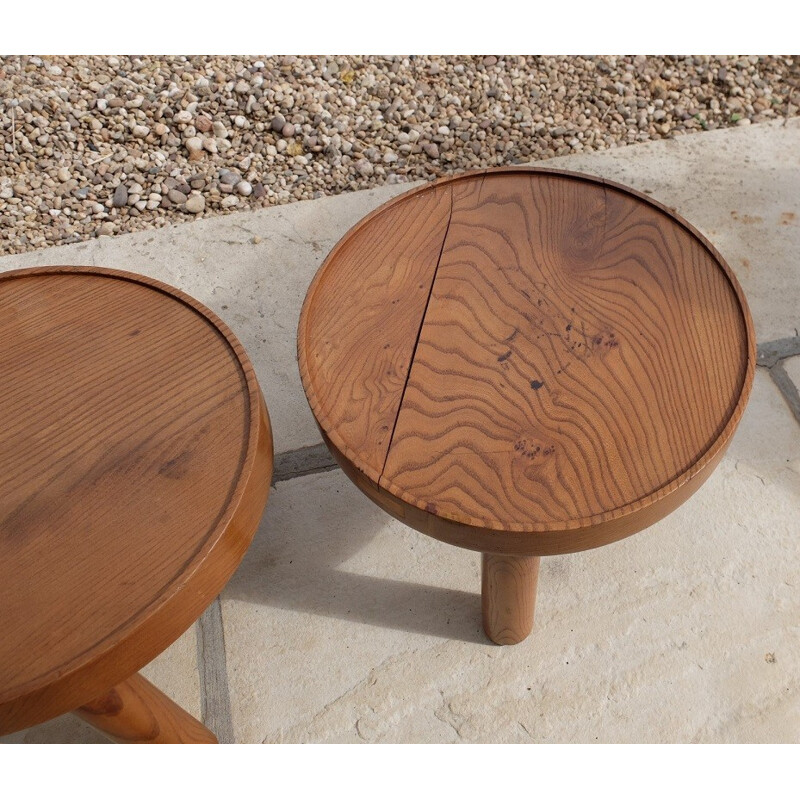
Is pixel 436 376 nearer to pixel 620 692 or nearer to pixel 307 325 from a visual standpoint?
pixel 307 325

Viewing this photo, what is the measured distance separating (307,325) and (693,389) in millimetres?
732

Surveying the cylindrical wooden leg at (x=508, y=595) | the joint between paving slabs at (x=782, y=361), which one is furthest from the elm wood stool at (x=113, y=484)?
the joint between paving slabs at (x=782, y=361)

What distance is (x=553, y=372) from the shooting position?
1530 millimetres

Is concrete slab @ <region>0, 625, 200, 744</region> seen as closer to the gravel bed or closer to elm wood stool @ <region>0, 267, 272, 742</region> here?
elm wood stool @ <region>0, 267, 272, 742</region>

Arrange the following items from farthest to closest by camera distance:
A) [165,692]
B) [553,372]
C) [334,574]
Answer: [334,574] → [165,692] → [553,372]

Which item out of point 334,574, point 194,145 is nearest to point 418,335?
point 334,574

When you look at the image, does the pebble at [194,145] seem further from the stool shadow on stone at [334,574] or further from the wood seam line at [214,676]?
the wood seam line at [214,676]

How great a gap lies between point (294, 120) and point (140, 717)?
2.19 m

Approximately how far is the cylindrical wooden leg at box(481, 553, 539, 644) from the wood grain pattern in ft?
0.88

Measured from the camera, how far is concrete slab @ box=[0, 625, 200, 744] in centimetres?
183

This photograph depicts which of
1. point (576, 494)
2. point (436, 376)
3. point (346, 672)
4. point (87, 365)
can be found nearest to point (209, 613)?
point (346, 672)

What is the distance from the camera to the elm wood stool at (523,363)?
1382 millimetres

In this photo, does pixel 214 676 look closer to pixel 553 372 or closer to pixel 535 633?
pixel 535 633

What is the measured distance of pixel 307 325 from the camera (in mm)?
1630
